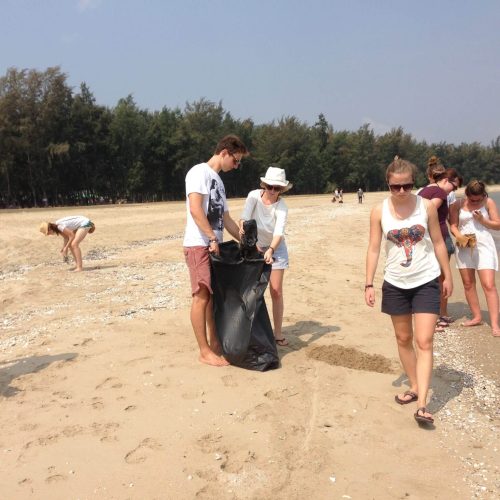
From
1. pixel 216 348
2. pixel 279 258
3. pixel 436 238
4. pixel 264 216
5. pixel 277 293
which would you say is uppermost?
pixel 264 216

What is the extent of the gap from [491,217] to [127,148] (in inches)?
1761

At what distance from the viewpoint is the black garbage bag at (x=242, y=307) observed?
411 centimetres

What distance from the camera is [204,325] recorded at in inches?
165

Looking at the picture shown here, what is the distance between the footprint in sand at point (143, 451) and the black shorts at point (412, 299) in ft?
5.69

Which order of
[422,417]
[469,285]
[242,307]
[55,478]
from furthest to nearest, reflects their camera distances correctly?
1. [469,285]
2. [242,307]
3. [422,417]
4. [55,478]

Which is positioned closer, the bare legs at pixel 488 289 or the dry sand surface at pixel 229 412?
the dry sand surface at pixel 229 412

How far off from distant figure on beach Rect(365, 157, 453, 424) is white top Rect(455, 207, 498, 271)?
7.06 feet

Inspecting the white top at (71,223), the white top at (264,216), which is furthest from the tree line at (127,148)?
the white top at (264,216)

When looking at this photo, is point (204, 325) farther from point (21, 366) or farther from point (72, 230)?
point (72, 230)

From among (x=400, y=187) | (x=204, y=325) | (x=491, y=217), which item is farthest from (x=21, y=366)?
(x=491, y=217)

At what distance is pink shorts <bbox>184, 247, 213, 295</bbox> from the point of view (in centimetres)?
402

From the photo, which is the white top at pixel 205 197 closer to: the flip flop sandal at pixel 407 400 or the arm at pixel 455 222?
the flip flop sandal at pixel 407 400

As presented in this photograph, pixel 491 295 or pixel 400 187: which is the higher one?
pixel 400 187

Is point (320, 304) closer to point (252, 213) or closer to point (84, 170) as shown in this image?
point (252, 213)
